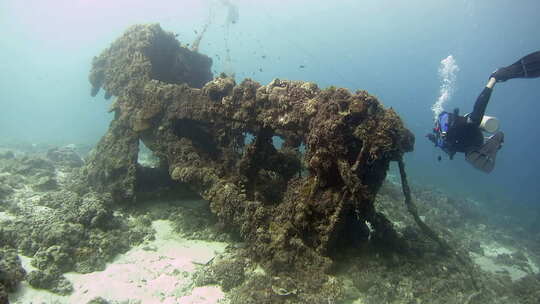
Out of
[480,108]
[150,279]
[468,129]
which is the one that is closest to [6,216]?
[150,279]

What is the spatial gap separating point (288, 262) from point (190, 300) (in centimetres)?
234

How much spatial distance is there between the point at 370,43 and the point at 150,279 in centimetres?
15433

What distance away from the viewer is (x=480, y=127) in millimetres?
9109

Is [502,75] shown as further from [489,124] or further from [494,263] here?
[494,263]

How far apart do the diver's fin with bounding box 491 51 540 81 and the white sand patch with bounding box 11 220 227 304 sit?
400 inches

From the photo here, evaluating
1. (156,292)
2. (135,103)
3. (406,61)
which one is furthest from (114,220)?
(406,61)

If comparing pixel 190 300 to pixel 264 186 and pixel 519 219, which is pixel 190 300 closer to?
pixel 264 186

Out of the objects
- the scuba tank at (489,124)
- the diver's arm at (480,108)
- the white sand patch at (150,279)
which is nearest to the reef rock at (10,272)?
the white sand patch at (150,279)

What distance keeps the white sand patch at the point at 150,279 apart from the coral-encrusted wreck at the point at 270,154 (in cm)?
140

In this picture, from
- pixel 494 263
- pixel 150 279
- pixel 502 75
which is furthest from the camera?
pixel 494 263

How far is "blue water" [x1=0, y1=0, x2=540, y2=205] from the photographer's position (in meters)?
62.3

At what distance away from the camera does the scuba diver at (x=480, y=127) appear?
28.8 feet

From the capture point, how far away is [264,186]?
8750 mm

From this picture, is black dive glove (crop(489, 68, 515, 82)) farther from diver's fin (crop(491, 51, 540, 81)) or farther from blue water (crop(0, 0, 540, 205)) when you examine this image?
blue water (crop(0, 0, 540, 205))
